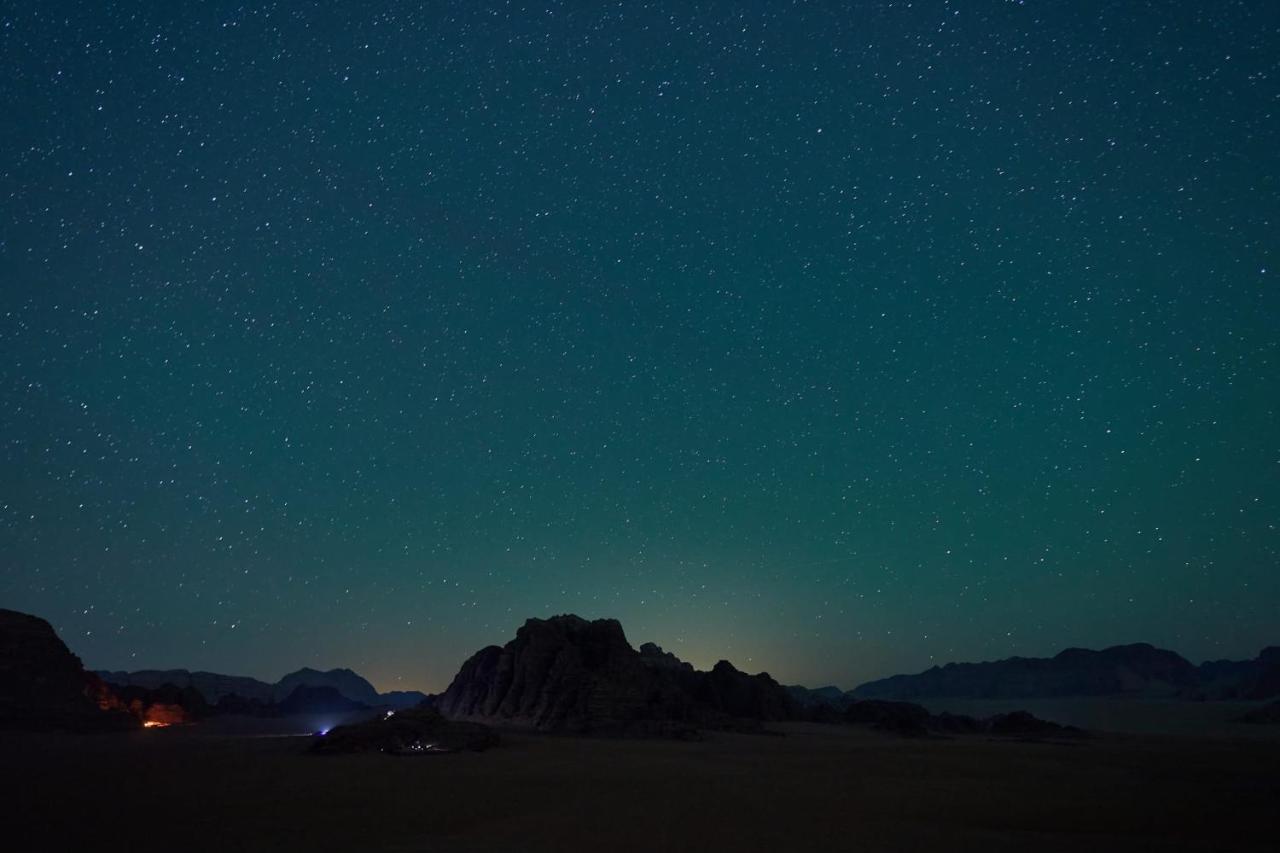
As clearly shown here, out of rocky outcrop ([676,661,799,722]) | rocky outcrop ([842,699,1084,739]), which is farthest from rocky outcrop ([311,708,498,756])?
rocky outcrop ([842,699,1084,739])

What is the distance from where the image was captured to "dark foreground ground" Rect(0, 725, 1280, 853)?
1811 centimetres

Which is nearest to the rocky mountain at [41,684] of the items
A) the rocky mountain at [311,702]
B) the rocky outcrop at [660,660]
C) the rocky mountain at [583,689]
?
the rocky mountain at [583,689]

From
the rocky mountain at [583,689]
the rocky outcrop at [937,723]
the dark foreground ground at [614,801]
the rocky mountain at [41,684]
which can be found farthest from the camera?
the rocky outcrop at [937,723]

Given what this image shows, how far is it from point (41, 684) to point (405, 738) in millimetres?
31157

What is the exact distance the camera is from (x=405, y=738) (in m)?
40.9

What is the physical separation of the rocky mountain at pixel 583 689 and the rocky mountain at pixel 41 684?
29.4m

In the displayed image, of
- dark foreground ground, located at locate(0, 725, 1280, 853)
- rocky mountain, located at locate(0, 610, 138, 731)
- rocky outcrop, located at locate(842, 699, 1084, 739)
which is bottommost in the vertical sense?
rocky outcrop, located at locate(842, 699, 1084, 739)

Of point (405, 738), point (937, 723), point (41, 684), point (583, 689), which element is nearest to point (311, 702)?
point (41, 684)

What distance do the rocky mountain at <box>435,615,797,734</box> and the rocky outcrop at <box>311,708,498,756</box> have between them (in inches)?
633

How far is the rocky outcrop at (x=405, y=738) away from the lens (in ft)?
131

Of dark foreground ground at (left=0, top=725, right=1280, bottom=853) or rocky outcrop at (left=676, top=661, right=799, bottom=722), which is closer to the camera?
dark foreground ground at (left=0, top=725, right=1280, bottom=853)

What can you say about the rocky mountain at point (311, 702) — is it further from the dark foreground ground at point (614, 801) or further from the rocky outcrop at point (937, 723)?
the rocky outcrop at point (937, 723)

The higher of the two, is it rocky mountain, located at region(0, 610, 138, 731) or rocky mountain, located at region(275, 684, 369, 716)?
rocky mountain, located at region(0, 610, 138, 731)

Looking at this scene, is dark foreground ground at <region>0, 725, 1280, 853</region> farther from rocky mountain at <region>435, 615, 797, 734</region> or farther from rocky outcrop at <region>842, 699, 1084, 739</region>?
rocky outcrop at <region>842, 699, 1084, 739</region>
